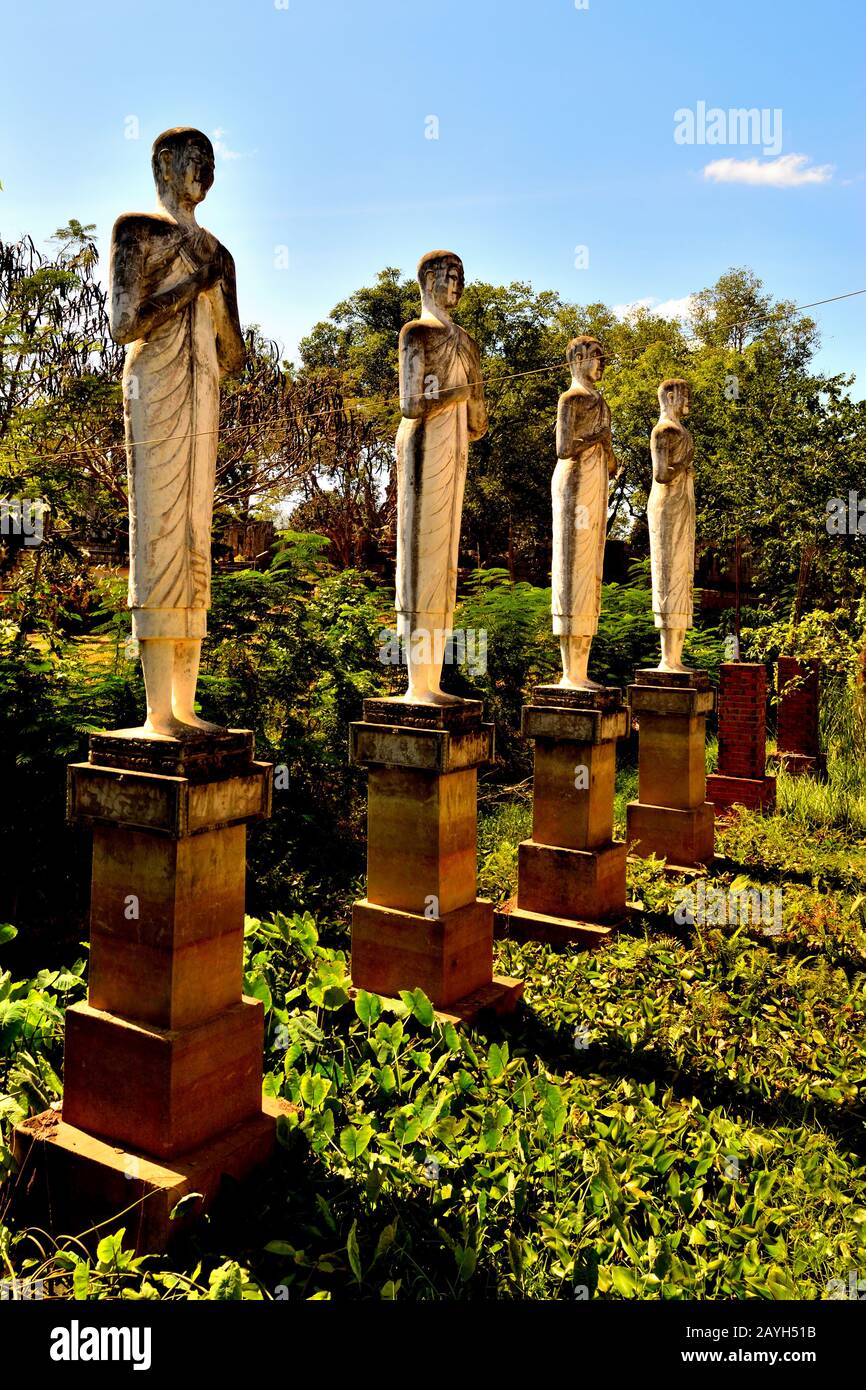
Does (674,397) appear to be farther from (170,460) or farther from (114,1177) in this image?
(114,1177)

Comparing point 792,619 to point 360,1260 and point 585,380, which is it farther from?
point 360,1260

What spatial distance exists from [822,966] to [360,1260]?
3930 mm

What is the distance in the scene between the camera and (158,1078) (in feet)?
11.5

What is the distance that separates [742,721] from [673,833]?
83.2 inches

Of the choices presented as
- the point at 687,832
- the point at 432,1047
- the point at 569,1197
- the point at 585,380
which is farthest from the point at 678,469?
the point at 569,1197

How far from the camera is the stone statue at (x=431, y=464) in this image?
5.16 metres

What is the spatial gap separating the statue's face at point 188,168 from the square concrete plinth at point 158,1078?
3.27 m

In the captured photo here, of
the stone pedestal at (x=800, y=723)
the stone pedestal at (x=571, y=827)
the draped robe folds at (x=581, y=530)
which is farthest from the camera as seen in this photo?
the stone pedestal at (x=800, y=723)

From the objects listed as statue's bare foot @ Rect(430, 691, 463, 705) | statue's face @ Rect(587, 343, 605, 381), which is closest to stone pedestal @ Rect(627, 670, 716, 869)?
statue's face @ Rect(587, 343, 605, 381)

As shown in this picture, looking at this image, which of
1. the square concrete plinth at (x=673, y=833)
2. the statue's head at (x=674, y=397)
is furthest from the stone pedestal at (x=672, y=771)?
the statue's head at (x=674, y=397)

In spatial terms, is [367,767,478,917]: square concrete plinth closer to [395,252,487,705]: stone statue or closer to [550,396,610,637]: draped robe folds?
[395,252,487,705]: stone statue

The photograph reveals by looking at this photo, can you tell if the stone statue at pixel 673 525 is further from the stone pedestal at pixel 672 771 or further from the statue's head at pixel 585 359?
the statue's head at pixel 585 359

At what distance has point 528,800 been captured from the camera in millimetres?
10188

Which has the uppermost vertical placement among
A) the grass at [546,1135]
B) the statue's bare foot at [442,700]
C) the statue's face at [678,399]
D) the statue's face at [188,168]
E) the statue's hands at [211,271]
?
the statue's face at [678,399]
